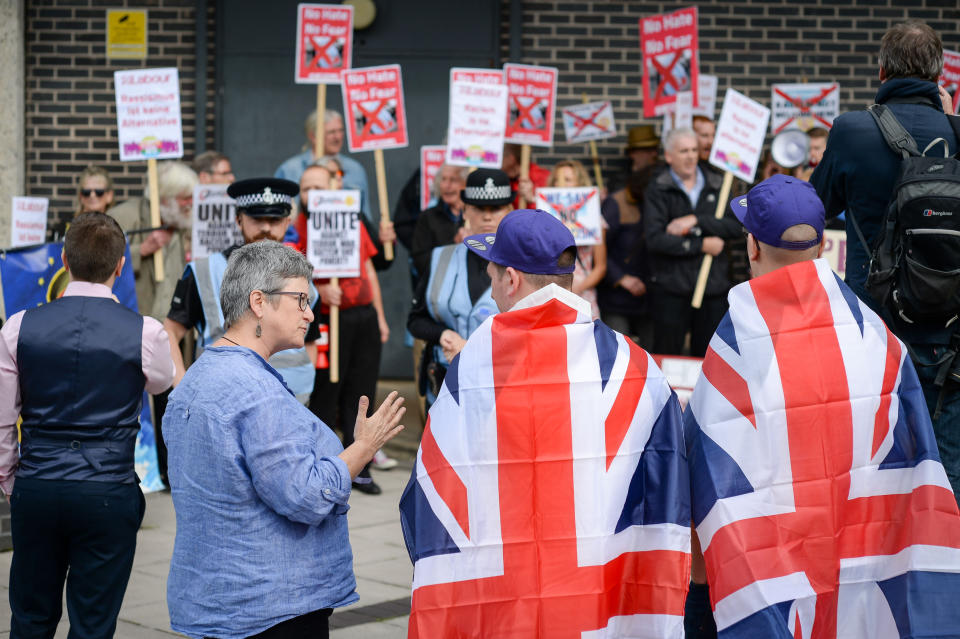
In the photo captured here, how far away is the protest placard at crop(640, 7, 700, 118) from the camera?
30.7 ft

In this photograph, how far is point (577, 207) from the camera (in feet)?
27.2

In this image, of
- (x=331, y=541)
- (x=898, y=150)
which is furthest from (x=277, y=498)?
(x=898, y=150)

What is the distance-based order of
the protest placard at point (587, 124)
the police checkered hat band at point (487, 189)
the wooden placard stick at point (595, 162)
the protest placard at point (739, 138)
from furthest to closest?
1. the wooden placard stick at point (595, 162)
2. the protest placard at point (587, 124)
3. the protest placard at point (739, 138)
4. the police checkered hat band at point (487, 189)

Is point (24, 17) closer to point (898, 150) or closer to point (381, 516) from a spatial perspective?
point (381, 516)

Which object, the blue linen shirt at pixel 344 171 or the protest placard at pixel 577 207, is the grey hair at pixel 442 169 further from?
the protest placard at pixel 577 207

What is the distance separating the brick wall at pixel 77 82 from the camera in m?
10.9

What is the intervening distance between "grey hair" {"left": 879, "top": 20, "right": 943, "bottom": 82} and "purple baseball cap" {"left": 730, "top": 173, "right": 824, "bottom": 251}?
1.18 m

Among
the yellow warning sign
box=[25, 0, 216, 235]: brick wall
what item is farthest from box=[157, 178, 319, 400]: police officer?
the yellow warning sign

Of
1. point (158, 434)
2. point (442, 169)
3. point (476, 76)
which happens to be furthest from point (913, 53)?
point (158, 434)

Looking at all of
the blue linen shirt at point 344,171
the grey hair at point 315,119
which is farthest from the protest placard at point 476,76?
the grey hair at point 315,119

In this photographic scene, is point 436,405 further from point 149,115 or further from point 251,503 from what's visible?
point 149,115

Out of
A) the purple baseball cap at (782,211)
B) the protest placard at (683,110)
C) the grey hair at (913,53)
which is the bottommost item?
the purple baseball cap at (782,211)

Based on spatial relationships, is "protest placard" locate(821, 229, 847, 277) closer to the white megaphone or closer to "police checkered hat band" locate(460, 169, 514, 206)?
the white megaphone

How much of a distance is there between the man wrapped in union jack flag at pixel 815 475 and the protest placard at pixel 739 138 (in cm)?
543
